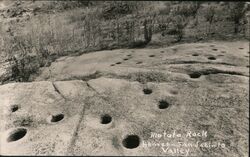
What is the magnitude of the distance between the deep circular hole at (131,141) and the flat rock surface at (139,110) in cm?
1

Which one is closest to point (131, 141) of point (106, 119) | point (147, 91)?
point (106, 119)

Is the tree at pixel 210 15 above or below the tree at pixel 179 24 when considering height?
above

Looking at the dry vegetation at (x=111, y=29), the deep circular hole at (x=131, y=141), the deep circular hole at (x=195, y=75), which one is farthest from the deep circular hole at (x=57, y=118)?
the dry vegetation at (x=111, y=29)

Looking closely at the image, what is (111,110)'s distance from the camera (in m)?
3.28

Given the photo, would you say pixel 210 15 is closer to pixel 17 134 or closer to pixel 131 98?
pixel 131 98

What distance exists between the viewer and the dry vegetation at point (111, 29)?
21.4ft

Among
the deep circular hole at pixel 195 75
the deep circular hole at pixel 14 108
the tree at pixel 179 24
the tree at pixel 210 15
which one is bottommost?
the deep circular hole at pixel 14 108

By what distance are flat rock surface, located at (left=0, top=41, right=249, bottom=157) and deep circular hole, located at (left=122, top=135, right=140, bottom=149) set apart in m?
0.01

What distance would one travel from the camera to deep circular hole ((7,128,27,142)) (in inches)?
118

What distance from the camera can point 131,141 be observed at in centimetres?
286

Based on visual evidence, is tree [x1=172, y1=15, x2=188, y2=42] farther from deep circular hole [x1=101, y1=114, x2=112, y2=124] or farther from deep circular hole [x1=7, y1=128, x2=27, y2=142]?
deep circular hole [x1=7, y1=128, x2=27, y2=142]

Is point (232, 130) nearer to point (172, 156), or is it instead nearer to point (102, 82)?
point (172, 156)

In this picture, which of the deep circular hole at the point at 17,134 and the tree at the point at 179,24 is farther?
the tree at the point at 179,24

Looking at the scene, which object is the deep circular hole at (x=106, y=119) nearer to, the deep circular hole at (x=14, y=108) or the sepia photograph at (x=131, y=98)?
the sepia photograph at (x=131, y=98)
